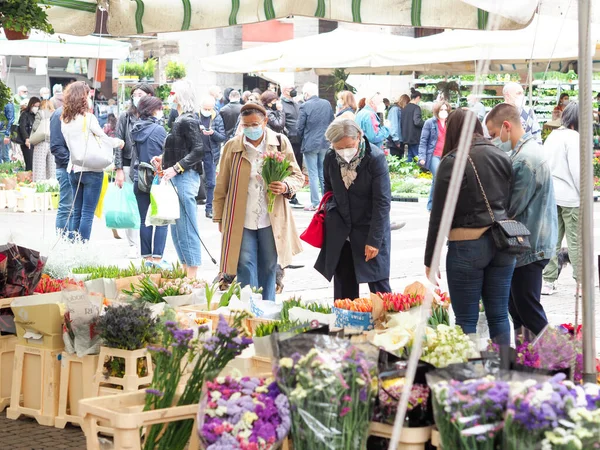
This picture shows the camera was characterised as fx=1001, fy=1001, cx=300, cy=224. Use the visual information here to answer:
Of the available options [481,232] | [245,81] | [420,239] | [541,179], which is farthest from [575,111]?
[245,81]

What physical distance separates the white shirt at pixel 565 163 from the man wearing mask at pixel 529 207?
9.67 ft

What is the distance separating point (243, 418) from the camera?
11.5 feet

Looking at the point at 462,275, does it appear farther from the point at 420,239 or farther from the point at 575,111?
the point at 420,239

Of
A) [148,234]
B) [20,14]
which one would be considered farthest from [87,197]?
[20,14]

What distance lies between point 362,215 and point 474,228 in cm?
139

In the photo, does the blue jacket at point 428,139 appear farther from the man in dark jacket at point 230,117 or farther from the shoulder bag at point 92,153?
the shoulder bag at point 92,153

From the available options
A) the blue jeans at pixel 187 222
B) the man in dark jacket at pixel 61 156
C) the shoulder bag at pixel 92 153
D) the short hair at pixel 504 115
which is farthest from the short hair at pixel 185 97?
the short hair at pixel 504 115

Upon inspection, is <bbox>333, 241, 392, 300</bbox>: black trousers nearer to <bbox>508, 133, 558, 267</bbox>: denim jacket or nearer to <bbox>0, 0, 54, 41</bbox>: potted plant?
<bbox>508, 133, 558, 267</bbox>: denim jacket

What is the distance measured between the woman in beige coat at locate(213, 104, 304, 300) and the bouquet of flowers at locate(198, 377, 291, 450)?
12.6 feet

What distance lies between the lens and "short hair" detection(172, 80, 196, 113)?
33.9ft

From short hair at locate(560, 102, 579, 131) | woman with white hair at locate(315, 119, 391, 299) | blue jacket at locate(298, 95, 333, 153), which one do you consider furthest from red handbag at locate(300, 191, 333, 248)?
blue jacket at locate(298, 95, 333, 153)

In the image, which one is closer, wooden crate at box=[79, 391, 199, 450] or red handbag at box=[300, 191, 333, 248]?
wooden crate at box=[79, 391, 199, 450]

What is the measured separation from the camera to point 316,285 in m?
10.3

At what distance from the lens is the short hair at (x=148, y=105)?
10.4 metres
